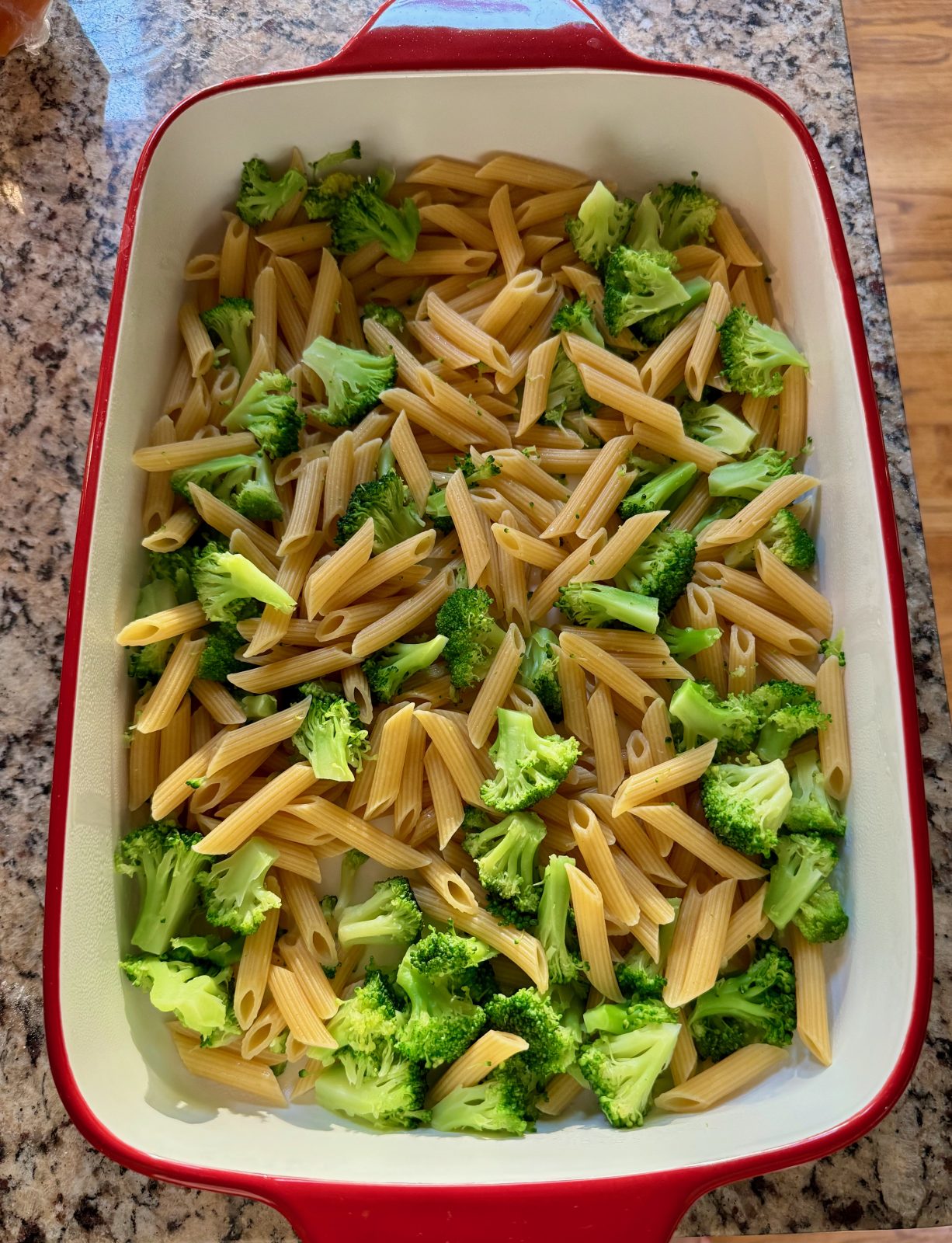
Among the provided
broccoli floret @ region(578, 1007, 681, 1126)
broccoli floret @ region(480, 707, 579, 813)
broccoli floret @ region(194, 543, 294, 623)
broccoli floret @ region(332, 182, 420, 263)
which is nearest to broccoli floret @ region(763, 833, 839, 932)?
broccoli floret @ region(578, 1007, 681, 1126)

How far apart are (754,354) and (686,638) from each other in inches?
19.6

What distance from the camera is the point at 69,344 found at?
183 centimetres

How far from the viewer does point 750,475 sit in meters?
1.65

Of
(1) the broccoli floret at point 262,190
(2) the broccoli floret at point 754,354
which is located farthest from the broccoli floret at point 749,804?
(1) the broccoli floret at point 262,190

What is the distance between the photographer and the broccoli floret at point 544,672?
1.59m

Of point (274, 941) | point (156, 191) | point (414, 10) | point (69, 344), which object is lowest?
point (274, 941)

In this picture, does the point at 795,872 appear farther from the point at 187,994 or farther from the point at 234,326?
the point at 234,326

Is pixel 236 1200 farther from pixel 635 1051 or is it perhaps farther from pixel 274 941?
pixel 635 1051

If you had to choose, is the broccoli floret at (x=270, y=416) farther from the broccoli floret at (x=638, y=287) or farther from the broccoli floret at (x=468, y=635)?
the broccoli floret at (x=638, y=287)

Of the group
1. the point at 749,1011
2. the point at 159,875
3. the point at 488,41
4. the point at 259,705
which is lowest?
the point at 749,1011

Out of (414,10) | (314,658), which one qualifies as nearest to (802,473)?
(314,658)

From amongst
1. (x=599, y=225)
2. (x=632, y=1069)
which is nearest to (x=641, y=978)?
(x=632, y=1069)

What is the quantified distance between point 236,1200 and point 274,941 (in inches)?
15.9

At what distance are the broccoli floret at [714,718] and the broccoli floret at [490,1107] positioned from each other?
0.58 meters
